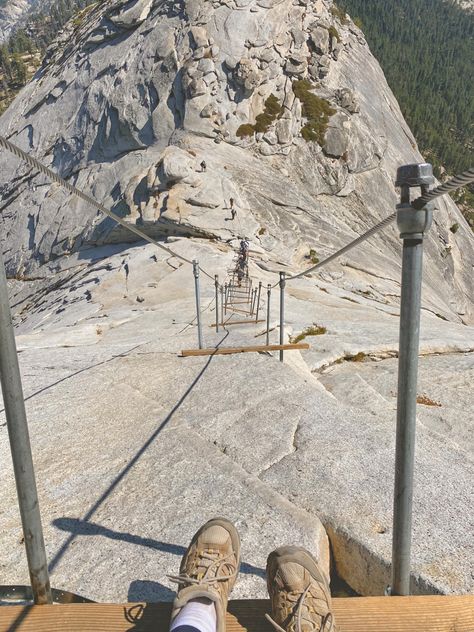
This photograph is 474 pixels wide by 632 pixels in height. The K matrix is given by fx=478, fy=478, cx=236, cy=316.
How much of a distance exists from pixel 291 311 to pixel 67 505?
10.4m

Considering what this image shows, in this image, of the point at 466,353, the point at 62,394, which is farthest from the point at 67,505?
the point at 466,353

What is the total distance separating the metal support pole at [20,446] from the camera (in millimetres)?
2379

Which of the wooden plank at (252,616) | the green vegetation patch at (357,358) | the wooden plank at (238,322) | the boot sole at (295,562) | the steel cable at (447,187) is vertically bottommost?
the green vegetation patch at (357,358)

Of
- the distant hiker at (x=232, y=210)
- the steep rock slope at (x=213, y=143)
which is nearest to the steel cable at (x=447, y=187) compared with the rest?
the steep rock slope at (x=213, y=143)

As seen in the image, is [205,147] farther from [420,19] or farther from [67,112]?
[420,19]

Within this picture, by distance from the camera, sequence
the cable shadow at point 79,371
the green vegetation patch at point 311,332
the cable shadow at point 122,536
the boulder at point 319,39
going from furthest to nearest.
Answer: the boulder at point 319,39 < the green vegetation patch at point 311,332 < the cable shadow at point 79,371 < the cable shadow at point 122,536

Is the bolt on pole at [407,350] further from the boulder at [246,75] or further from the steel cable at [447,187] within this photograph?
the boulder at [246,75]

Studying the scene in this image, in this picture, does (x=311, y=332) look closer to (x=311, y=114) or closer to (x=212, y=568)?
(x=212, y=568)

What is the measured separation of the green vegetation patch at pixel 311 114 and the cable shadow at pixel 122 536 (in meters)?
31.7

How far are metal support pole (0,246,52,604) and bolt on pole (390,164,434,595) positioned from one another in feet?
6.46

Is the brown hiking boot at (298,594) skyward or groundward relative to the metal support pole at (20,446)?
groundward

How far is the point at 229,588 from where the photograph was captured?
9.70 feet

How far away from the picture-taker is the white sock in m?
2.57

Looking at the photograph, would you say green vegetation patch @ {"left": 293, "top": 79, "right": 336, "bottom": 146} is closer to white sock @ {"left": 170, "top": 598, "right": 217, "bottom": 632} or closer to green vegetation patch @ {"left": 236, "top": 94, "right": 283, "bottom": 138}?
green vegetation patch @ {"left": 236, "top": 94, "right": 283, "bottom": 138}
